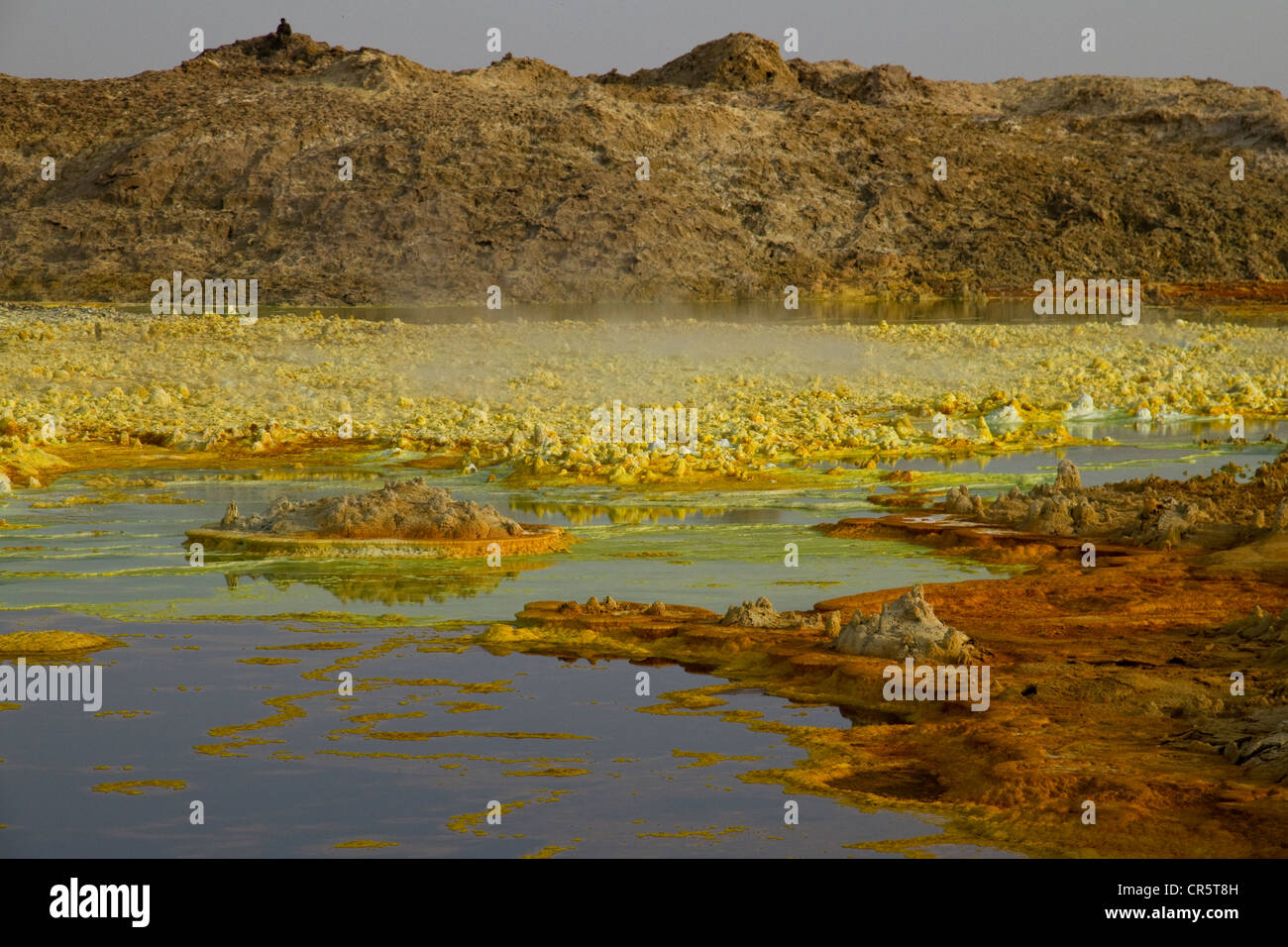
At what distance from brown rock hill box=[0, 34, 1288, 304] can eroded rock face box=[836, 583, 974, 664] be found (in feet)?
174

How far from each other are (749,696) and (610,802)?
1.58 m

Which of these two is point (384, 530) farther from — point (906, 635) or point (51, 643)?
point (906, 635)

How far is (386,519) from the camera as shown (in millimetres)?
10875

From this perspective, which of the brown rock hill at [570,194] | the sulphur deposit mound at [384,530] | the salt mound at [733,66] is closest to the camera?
the sulphur deposit mound at [384,530]

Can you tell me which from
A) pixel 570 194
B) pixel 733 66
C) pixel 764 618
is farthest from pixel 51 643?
pixel 733 66

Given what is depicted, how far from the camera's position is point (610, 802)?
534 centimetres

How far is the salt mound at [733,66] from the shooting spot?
86.8 m

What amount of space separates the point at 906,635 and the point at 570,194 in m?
59.5

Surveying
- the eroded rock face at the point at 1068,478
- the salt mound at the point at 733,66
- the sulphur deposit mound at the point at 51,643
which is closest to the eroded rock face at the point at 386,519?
the sulphur deposit mound at the point at 51,643

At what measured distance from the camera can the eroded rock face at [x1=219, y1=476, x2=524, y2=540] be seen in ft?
35.4

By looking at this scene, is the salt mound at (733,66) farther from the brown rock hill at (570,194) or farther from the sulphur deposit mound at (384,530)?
the sulphur deposit mound at (384,530)

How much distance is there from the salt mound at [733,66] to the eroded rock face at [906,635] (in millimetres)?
79823
